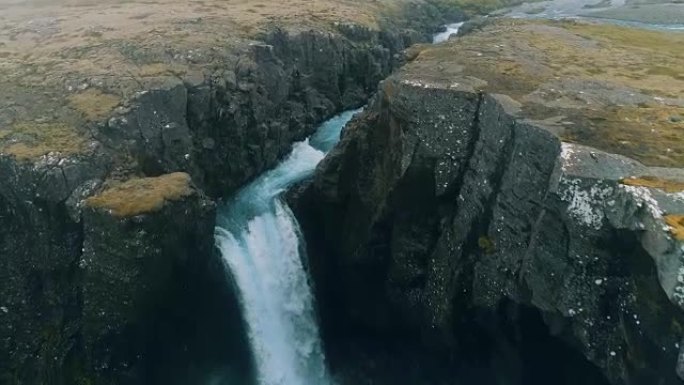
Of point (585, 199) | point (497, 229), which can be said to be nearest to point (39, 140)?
point (497, 229)

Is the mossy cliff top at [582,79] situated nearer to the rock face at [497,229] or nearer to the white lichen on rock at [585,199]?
the rock face at [497,229]

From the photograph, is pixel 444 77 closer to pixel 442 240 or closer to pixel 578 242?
pixel 442 240

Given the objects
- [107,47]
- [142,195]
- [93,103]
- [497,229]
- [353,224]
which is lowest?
[353,224]

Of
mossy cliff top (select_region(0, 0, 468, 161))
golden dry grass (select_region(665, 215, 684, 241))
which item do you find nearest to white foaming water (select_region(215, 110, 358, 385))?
mossy cliff top (select_region(0, 0, 468, 161))

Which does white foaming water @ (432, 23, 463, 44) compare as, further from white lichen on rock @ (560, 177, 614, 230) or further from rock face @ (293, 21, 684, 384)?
white lichen on rock @ (560, 177, 614, 230)

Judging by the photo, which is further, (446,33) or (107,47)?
(446,33)

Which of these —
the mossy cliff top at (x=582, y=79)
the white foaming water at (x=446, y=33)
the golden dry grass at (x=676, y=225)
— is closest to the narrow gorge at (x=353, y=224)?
the golden dry grass at (x=676, y=225)

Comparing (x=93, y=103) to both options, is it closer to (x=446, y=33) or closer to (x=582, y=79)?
(x=582, y=79)
